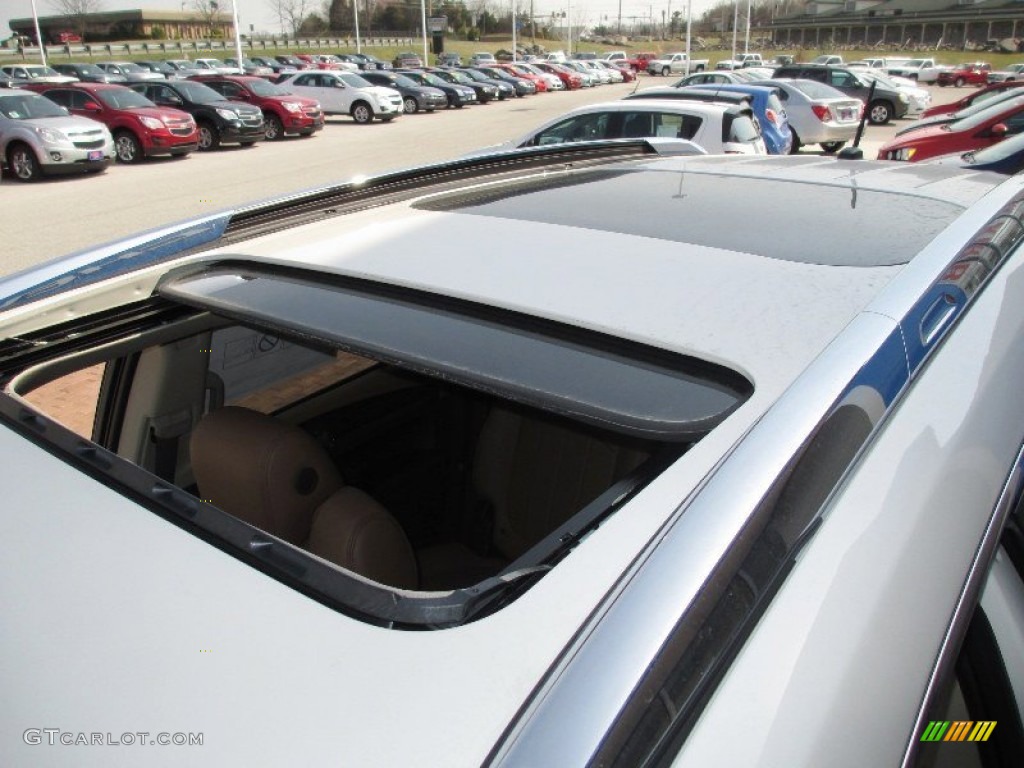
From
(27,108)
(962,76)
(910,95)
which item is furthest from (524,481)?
(962,76)

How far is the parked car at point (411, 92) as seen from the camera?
30.2 m

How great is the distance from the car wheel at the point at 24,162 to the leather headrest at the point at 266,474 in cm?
1570

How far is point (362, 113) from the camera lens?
26188 millimetres

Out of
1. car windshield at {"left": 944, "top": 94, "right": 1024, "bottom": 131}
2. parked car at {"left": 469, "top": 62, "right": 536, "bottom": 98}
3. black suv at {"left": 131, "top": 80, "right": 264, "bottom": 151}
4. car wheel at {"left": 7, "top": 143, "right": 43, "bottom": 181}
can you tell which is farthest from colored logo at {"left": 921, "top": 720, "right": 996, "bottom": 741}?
parked car at {"left": 469, "top": 62, "right": 536, "bottom": 98}

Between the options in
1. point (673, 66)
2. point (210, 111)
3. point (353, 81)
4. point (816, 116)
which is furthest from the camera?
point (673, 66)

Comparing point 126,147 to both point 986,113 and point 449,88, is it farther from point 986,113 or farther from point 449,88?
point 449,88

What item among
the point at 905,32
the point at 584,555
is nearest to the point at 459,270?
the point at 584,555

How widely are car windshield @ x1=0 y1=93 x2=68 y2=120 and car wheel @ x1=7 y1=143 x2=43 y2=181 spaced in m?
0.64

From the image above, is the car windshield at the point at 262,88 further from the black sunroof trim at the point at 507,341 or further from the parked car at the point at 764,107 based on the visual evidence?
the black sunroof trim at the point at 507,341

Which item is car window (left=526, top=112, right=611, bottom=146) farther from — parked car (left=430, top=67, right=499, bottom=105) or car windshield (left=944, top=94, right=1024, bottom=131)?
parked car (left=430, top=67, right=499, bottom=105)

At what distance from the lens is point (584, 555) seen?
0.97m

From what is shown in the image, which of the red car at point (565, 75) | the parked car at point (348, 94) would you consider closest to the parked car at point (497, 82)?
the red car at point (565, 75)

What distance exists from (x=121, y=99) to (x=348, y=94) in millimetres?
9606

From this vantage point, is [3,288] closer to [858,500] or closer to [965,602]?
[858,500]
